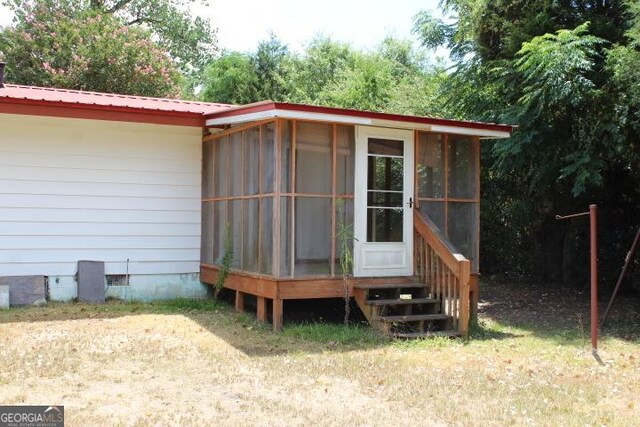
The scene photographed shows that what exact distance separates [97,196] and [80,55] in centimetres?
1091

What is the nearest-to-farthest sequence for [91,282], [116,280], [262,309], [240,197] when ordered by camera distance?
[262,309] < [240,197] < [91,282] < [116,280]

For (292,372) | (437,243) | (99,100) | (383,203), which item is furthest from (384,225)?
(99,100)

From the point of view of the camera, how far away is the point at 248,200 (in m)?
8.68

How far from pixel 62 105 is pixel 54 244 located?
6.46 feet

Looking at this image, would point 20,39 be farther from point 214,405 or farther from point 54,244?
point 214,405

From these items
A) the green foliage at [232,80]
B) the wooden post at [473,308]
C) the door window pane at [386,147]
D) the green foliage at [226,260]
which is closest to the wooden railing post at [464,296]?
the wooden post at [473,308]

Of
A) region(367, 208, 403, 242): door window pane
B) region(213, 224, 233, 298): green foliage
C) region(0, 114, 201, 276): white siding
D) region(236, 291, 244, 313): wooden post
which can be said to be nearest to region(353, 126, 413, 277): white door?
region(367, 208, 403, 242): door window pane

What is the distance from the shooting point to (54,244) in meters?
9.34

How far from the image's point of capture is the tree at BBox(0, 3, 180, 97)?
1895 cm

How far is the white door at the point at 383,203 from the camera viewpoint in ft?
27.9

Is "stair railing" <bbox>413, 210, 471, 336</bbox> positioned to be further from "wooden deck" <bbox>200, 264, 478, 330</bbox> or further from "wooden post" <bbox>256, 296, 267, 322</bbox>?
"wooden post" <bbox>256, 296, 267, 322</bbox>

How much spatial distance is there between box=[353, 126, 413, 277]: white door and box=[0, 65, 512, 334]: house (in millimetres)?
16

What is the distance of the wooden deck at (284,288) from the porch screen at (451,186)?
719mm

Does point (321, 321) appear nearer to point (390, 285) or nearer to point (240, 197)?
point (390, 285)
